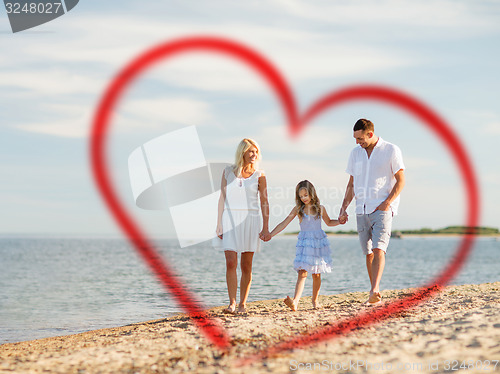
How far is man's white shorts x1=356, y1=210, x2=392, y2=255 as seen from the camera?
6.49 metres

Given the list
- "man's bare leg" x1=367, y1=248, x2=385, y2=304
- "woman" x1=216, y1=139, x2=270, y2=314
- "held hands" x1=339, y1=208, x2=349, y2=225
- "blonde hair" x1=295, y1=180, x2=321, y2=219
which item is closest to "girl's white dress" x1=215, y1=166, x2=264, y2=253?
"woman" x1=216, y1=139, x2=270, y2=314

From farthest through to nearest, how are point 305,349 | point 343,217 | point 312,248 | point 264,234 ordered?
point 312,248 < point 343,217 < point 264,234 < point 305,349

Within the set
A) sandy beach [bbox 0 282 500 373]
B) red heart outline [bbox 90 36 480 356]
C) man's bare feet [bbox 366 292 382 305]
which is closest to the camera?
sandy beach [bbox 0 282 500 373]

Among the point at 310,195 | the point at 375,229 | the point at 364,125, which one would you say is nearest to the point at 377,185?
the point at 375,229

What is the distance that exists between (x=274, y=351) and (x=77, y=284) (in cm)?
1432

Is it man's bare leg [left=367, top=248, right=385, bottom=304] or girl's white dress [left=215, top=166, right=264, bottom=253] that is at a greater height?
girl's white dress [left=215, top=166, right=264, bottom=253]

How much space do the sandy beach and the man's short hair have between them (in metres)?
2.19

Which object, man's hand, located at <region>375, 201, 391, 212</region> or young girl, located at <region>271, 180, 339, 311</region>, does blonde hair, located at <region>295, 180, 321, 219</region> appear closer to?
young girl, located at <region>271, 180, 339, 311</region>

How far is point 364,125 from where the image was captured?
6.48 meters

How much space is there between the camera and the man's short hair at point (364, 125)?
6.48 m

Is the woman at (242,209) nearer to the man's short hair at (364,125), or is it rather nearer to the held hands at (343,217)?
the held hands at (343,217)

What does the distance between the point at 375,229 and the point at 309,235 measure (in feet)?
2.78

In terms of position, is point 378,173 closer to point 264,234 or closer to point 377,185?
point 377,185

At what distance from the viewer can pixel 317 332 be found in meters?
5.47
